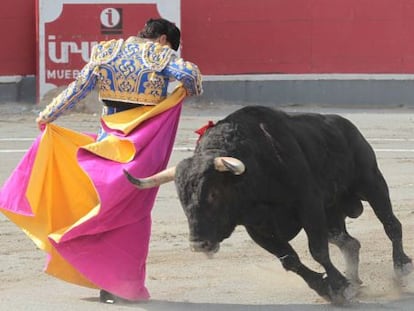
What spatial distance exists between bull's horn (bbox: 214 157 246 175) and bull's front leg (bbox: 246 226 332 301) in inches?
20.5

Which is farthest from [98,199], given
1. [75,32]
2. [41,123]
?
[75,32]

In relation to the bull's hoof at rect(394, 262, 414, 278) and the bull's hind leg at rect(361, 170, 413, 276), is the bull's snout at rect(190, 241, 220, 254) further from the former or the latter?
the bull's hoof at rect(394, 262, 414, 278)

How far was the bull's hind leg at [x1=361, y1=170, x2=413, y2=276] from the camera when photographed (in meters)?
4.83

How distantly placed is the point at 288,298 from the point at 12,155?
14.6 feet

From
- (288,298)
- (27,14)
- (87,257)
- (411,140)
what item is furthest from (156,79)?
(27,14)

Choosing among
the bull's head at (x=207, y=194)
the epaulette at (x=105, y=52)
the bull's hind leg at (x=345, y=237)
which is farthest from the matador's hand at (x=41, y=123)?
the bull's hind leg at (x=345, y=237)

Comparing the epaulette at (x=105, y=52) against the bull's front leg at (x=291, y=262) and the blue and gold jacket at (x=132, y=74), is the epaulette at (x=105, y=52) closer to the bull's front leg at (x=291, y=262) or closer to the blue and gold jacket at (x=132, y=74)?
the blue and gold jacket at (x=132, y=74)

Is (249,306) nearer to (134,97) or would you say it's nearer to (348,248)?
(348,248)

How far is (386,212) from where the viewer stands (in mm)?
4879

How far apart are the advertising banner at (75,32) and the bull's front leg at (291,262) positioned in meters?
7.18

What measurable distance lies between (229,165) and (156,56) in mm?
722

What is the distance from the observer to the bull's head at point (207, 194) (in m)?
4.04

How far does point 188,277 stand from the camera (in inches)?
199

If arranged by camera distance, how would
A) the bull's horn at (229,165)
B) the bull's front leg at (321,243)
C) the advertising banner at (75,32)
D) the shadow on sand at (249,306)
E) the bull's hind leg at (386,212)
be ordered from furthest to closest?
the advertising banner at (75,32) → the bull's hind leg at (386,212) → the shadow on sand at (249,306) → the bull's front leg at (321,243) → the bull's horn at (229,165)
